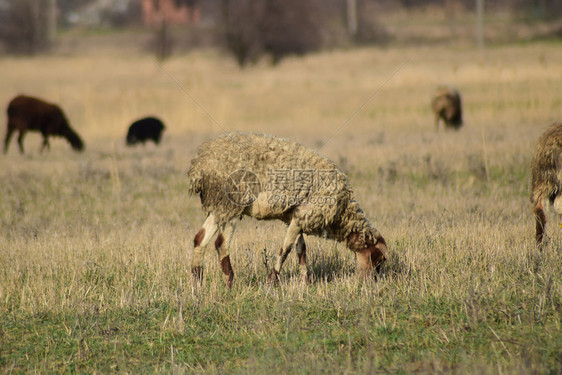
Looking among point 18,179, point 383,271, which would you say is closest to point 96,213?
point 18,179

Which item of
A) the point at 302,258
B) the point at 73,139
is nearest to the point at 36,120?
the point at 73,139

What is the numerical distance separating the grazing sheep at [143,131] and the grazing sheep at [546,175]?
47.5 feet

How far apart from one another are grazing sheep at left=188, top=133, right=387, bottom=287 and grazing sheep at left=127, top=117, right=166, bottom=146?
45.7ft

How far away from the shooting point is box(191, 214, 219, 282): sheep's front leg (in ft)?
21.8

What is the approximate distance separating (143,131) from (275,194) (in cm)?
1451

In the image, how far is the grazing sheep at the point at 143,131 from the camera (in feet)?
66.1

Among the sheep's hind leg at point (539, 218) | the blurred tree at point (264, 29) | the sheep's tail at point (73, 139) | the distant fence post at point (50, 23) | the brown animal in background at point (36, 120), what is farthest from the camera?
the distant fence post at point (50, 23)

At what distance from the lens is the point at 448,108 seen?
20.8 m

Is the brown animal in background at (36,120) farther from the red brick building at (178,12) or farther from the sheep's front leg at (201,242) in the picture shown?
the red brick building at (178,12)

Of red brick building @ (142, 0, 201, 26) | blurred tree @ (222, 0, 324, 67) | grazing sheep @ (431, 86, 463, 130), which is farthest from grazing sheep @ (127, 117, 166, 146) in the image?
red brick building @ (142, 0, 201, 26)

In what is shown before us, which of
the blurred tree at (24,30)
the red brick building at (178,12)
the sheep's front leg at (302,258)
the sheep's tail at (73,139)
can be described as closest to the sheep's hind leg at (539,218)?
the sheep's front leg at (302,258)

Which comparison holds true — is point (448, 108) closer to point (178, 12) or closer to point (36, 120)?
point (36, 120)

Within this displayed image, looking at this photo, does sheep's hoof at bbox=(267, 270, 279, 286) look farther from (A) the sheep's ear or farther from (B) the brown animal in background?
(B) the brown animal in background

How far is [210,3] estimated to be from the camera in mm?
77625
